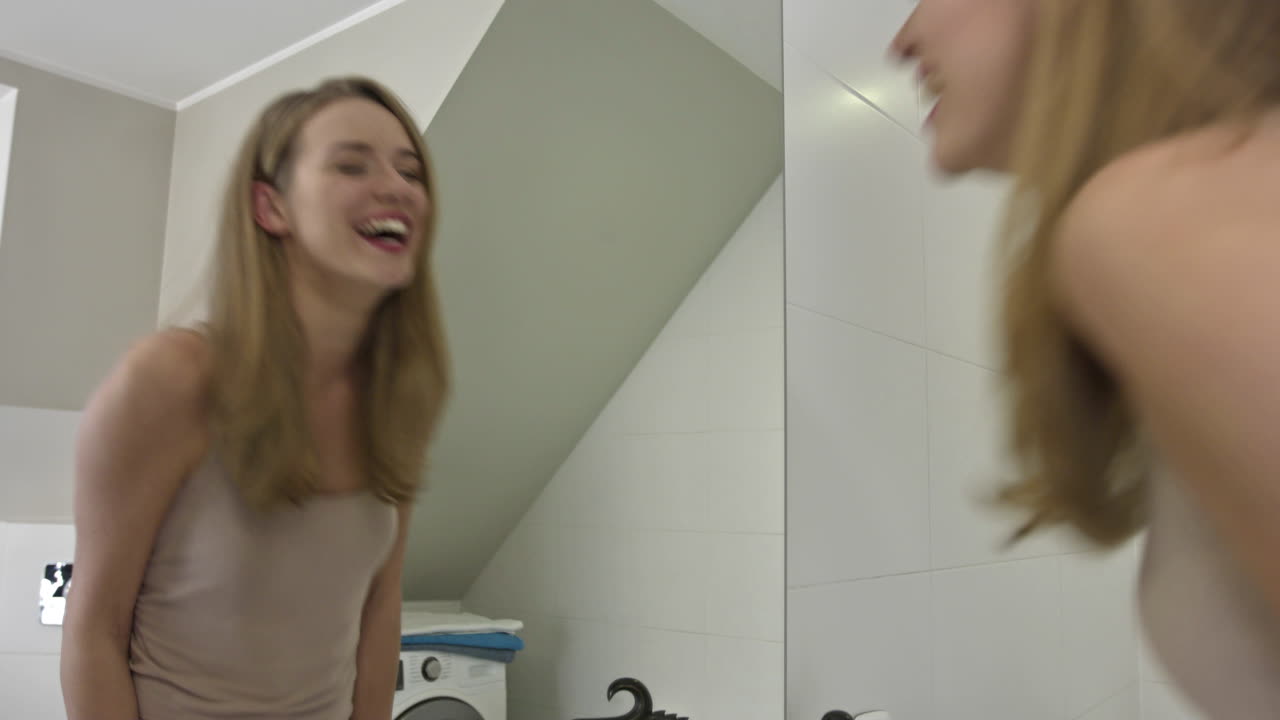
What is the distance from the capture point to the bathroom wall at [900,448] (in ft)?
3.94

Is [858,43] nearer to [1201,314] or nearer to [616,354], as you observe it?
[616,354]

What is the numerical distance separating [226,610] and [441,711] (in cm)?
21

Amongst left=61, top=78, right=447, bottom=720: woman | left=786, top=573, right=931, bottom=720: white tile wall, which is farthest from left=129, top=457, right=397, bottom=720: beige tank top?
left=786, top=573, right=931, bottom=720: white tile wall

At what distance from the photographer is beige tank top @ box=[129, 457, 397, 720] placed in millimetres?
594

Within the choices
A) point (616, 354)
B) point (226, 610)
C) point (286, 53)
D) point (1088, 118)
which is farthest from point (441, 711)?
point (1088, 118)

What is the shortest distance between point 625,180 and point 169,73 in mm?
528

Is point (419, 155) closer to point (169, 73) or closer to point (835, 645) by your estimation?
point (169, 73)

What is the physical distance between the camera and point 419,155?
73 centimetres

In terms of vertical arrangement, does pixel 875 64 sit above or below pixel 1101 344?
above

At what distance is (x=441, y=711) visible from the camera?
2.39ft

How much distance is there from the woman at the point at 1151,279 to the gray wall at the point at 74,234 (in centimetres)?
48

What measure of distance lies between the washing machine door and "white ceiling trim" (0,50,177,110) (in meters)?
0.48

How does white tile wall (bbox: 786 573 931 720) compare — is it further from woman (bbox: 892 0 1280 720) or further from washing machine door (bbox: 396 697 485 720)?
woman (bbox: 892 0 1280 720)

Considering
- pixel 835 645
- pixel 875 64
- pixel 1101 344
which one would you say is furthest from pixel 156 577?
pixel 875 64
